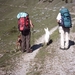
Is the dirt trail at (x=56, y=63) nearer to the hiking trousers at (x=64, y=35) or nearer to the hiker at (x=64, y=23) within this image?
the hiking trousers at (x=64, y=35)

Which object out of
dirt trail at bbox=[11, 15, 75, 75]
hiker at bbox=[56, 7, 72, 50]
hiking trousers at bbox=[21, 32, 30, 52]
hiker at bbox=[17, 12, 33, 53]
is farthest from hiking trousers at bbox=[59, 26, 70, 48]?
hiking trousers at bbox=[21, 32, 30, 52]

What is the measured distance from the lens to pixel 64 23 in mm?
16375

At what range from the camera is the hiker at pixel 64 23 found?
16.2 meters

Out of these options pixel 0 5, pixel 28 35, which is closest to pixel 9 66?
pixel 28 35

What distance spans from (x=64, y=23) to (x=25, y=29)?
2558 mm

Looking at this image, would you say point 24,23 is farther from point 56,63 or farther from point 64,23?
point 56,63

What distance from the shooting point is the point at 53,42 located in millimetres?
20484

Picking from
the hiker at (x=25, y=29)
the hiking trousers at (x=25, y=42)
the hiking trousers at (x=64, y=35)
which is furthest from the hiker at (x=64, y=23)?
the hiking trousers at (x=25, y=42)

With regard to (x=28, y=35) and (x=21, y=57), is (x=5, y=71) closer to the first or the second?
(x=21, y=57)

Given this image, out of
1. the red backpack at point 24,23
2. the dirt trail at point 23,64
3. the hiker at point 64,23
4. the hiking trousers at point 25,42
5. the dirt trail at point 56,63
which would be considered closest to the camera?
the dirt trail at point 56,63

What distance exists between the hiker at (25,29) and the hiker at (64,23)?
1962mm

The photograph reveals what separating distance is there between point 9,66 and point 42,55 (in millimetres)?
2665

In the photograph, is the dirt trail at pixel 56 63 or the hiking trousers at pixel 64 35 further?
the hiking trousers at pixel 64 35

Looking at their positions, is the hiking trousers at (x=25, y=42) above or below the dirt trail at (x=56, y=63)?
above
